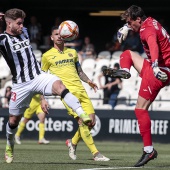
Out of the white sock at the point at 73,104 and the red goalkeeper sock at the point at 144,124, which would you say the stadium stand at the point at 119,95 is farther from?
the white sock at the point at 73,104

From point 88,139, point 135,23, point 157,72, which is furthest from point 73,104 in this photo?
point 88,139

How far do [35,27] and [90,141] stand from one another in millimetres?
13250

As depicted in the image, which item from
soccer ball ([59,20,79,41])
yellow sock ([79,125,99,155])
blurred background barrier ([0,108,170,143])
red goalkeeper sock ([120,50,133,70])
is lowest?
blurred background barrier ([0,108,170,143])

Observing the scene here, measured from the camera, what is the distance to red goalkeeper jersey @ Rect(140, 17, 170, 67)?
10.1 metres

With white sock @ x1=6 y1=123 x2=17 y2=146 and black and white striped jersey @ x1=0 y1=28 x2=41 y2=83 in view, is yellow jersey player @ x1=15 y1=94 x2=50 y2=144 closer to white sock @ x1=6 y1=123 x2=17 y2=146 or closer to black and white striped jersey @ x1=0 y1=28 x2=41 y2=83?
white sock @ x1=6 y1=123 x2=17 y2=146

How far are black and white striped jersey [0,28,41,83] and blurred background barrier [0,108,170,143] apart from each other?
8950mm

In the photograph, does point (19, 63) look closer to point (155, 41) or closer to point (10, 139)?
point (10, 139)

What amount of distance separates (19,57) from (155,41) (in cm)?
210

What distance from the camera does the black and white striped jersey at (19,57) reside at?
1086cm

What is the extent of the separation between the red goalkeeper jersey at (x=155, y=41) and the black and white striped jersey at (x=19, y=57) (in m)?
1.71

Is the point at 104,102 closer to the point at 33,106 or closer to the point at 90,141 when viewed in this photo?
the point at 33,106

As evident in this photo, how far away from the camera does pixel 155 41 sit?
1019 cm

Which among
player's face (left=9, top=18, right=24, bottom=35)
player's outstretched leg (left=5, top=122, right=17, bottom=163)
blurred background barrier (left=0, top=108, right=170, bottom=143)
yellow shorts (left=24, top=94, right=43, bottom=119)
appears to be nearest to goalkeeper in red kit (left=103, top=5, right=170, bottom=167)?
player's face (left=9, top=18, right=24, bottom=35)

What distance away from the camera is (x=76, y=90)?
12.9 meters
